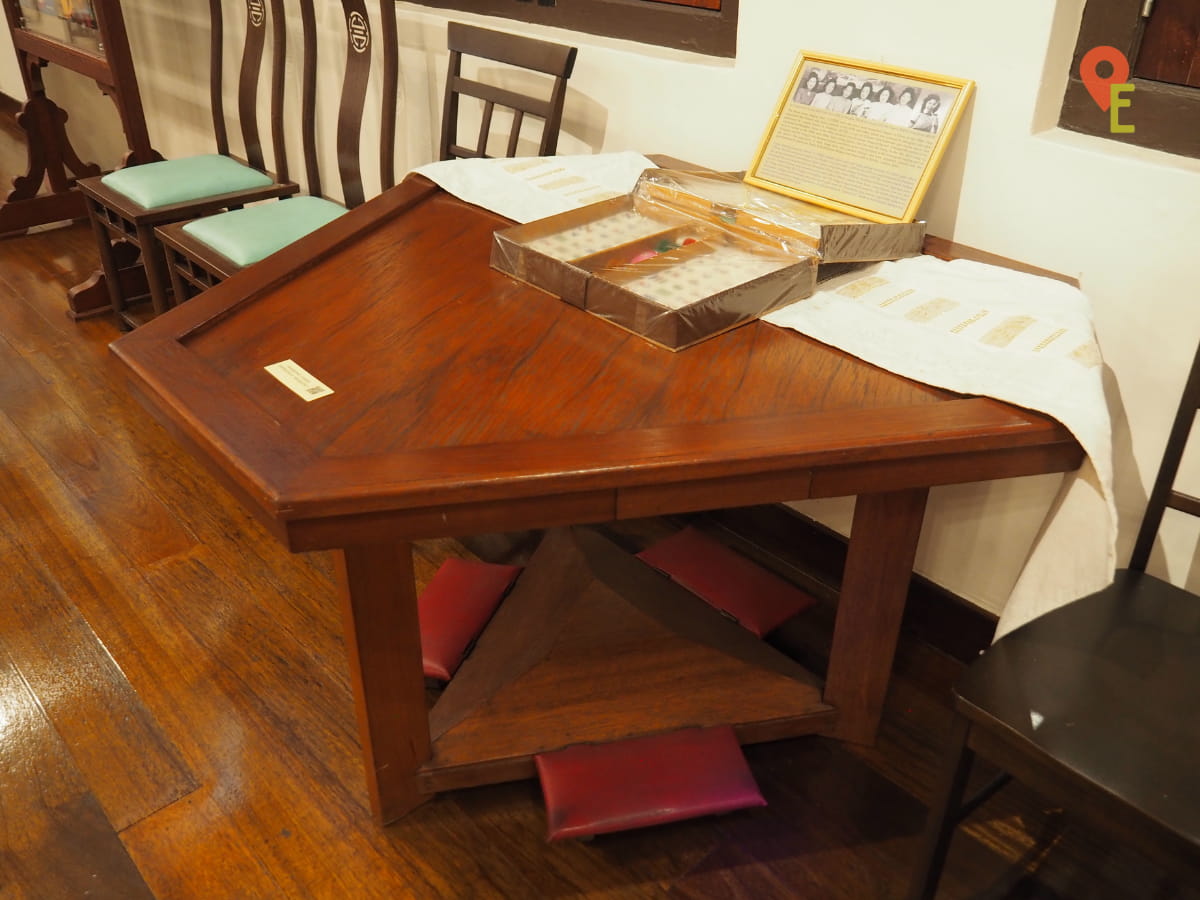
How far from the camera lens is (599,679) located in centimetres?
153

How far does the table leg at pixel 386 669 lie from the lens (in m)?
1.19

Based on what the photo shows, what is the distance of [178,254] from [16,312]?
2.92 feet

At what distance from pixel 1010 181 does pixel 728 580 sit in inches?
34.0

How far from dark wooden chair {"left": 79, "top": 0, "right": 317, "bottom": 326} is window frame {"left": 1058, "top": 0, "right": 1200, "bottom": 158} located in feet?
5.94

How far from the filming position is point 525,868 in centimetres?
138

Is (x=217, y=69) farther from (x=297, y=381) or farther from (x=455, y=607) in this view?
(x=297, y=381)

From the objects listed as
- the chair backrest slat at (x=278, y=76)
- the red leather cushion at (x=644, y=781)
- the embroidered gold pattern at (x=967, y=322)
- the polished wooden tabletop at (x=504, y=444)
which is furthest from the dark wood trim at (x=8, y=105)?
the embroidered gold pattern at (x=967, y=322)

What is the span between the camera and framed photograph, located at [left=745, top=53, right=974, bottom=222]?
1373mm

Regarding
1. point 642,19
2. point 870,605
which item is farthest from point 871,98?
point 870,605

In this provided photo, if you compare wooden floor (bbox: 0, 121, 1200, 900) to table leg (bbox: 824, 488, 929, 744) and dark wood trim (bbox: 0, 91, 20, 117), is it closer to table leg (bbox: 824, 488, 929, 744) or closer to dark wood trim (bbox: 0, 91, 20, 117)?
table leg (bbox: 824, 488, 929, 744)

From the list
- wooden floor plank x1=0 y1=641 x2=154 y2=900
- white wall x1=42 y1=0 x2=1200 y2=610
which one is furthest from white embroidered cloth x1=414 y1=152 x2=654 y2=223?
wooden floor plank x1=0 y1=641 x2=154 y2=900

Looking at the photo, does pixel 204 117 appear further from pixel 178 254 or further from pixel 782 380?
pixel 782 380

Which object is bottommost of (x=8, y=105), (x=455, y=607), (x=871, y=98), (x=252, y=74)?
(x=455, y=607)

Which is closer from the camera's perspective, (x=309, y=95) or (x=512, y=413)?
(x=512, y=413)
